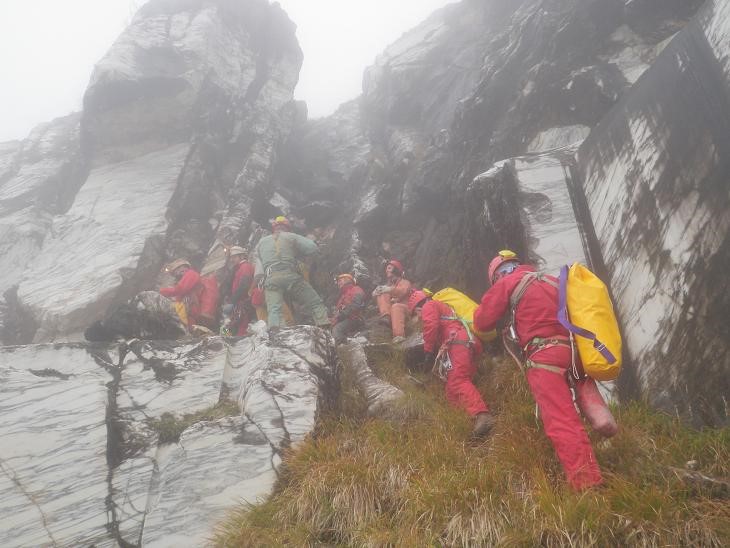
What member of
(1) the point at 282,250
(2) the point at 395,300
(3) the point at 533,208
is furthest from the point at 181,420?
(3) the point at 533,208

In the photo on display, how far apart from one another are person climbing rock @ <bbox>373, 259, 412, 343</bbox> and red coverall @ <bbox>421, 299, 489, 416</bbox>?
2153 millimetres

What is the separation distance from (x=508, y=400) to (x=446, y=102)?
13.5 meters

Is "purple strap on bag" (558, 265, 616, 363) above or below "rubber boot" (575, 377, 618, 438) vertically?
above

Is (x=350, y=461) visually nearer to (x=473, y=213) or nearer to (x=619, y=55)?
(x=473, y=213)

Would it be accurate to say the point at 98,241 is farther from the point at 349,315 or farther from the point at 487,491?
the point at 487,491

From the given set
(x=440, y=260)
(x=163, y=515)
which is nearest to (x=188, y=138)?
(x=440, y=260)

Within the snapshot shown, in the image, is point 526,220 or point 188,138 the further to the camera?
point 188,138

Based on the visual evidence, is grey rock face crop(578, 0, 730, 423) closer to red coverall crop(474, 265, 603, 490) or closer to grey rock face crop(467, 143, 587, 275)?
grey rock face crop(467, 143, 587, 275)

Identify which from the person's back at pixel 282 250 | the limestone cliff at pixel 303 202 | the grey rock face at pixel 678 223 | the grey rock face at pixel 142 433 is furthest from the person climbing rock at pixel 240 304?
the grey rock face at pixel 678 223

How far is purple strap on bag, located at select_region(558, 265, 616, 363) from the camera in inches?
161

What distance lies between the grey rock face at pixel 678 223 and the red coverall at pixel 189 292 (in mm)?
9262

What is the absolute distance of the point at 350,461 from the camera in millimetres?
4973

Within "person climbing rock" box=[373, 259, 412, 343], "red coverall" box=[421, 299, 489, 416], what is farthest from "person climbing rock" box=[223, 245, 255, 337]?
"red coverall" box=[421, 299, 489, 416]

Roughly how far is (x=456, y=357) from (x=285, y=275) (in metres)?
5.39
